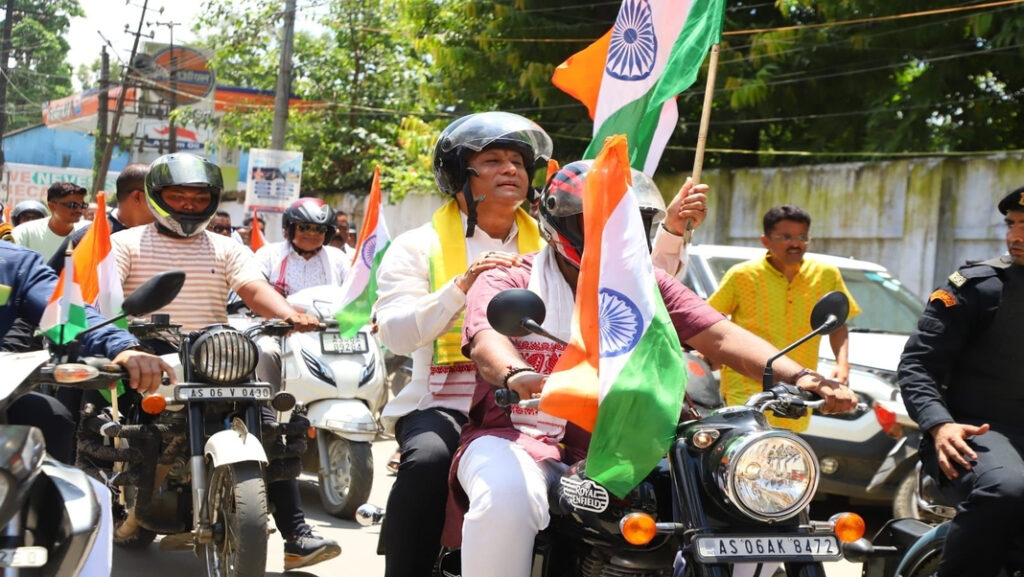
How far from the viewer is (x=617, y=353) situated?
3.17m

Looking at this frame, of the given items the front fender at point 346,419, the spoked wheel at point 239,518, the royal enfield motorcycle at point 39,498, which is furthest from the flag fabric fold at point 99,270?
the royal enfield motorcycle at point 39,498

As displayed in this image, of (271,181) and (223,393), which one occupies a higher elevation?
(271,181)

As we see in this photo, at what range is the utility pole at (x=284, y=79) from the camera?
70.1 feet

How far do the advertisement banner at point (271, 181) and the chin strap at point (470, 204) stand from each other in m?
15.0

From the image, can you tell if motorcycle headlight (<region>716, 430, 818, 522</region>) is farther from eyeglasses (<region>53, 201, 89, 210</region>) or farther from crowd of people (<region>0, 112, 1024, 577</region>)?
eyeglasses (<region>53, 201, 89, 210</region>)

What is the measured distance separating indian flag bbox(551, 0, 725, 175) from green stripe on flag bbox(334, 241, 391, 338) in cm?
212

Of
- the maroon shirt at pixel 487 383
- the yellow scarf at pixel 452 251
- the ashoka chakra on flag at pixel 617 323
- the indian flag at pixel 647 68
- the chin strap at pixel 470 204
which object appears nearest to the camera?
the ashoka chakra on flag at pixel 617 323

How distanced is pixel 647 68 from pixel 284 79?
16.9 metres

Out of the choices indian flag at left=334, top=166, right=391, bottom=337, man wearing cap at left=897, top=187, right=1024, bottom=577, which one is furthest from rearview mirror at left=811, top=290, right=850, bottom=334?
indian flag at left=334, top=166, right=391, bottom=337

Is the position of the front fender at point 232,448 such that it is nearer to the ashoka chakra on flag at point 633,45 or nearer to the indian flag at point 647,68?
the indian flag at point 647,68

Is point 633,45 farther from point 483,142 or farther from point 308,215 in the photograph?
point 308,215

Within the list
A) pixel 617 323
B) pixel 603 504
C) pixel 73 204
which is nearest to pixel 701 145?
pixel 617 323

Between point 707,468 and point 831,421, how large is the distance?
5.07m

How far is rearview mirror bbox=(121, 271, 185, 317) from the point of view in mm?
3738
